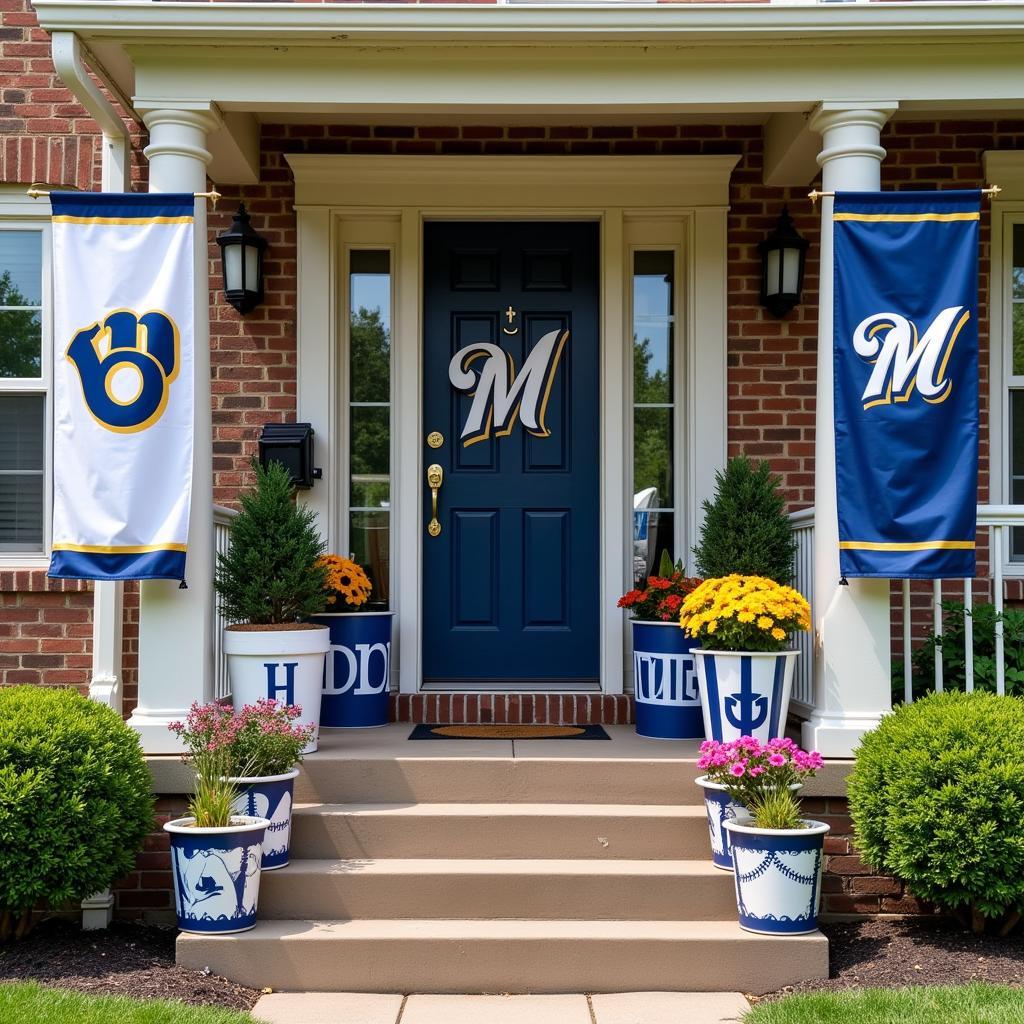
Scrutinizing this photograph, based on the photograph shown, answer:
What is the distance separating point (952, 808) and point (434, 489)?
3014 millimetres

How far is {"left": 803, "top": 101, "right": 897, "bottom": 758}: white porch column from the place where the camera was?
478cm

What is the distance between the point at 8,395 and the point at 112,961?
10.00 ft

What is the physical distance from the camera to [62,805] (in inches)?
161

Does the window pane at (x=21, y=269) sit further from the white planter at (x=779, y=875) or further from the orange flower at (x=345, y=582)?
the white planter at (x=779, y=875)

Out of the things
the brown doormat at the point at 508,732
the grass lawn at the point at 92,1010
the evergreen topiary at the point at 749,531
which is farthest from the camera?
the brown doormat at the point at 508,732

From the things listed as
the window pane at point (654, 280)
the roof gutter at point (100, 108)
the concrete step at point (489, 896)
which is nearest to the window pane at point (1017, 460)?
the window pane at point (654, 280)

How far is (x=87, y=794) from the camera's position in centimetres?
418

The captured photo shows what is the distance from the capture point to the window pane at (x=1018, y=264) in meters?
6.19

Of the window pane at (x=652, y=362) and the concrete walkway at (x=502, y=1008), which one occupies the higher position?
the window pane at (x=652, y=362)

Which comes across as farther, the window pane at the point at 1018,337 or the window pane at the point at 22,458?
the window pane at the point at 1018,337

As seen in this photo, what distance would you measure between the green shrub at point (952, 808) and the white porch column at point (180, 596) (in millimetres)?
2615

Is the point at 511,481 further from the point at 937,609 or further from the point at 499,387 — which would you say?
the point at 937,609

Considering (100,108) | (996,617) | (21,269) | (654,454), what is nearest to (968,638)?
A: (996,617)

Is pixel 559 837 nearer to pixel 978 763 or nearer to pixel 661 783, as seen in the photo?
pixel 661 783
